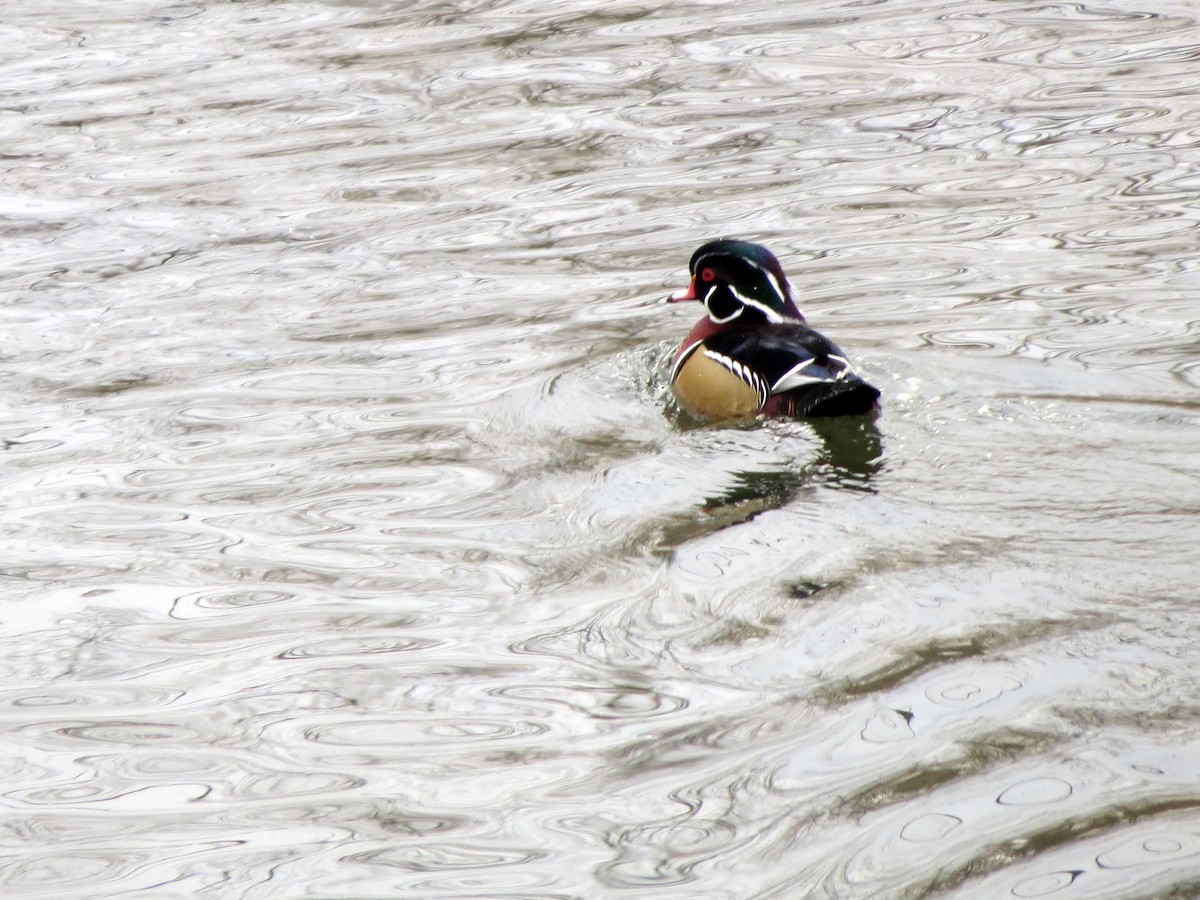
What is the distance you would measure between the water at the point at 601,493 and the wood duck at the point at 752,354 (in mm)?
156

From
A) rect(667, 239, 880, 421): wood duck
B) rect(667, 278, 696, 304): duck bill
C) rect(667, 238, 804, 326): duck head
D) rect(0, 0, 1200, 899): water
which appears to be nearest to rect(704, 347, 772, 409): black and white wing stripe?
rect(667, 239, 880, 421): wood duck

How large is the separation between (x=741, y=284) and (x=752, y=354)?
0.67 m

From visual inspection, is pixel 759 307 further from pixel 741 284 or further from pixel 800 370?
pixel 800 370

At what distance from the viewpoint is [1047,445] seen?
20.5 ft

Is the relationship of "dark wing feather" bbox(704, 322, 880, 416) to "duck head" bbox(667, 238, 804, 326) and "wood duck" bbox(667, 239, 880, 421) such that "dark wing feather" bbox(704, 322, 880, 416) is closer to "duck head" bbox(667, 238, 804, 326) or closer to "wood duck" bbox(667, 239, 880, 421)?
"wood duck" bbox(667, 239, 880, 421)

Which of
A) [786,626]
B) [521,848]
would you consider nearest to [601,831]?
[521,848]

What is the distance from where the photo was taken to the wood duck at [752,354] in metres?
6.70

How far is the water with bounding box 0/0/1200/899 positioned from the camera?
13.6 feet

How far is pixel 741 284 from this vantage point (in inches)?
300

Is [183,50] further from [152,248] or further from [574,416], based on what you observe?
[574,416]

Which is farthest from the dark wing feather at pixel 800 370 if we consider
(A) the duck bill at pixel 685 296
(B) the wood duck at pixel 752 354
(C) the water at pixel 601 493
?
(A) the duck bill at pixel 685 296

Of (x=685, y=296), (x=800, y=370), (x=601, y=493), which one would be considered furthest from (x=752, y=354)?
(x=601, y=493)

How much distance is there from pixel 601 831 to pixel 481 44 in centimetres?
1058

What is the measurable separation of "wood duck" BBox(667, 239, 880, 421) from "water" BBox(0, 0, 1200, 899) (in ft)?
0.51
